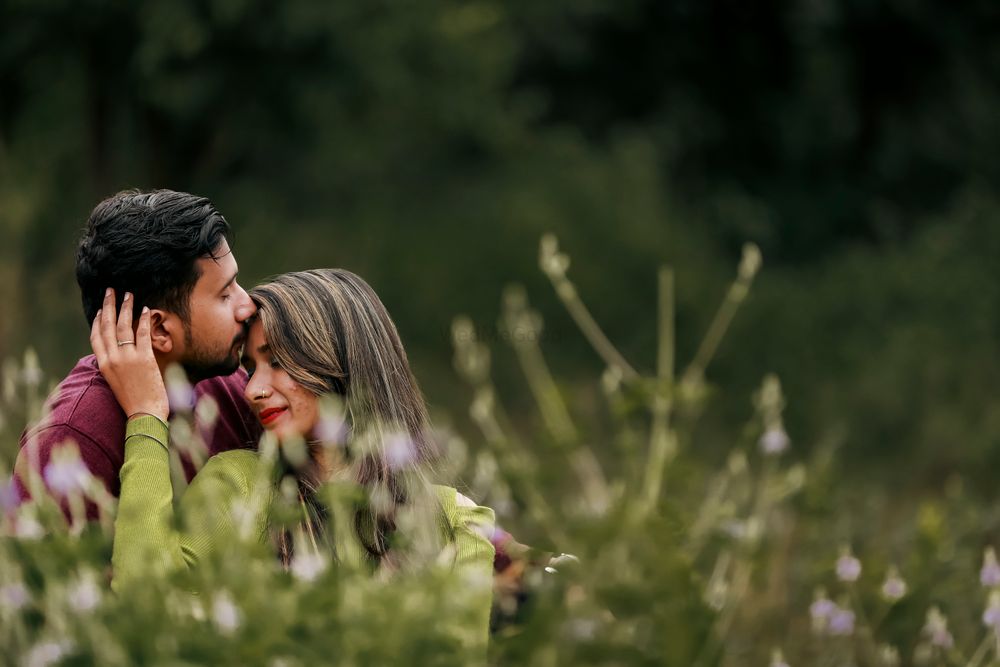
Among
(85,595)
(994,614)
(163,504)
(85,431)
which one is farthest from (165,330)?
(994,614)

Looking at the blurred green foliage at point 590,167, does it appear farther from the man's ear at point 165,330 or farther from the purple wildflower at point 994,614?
the man's ear at point 165,330

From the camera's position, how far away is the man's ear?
3.20 metres

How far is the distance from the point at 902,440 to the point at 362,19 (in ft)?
14.5

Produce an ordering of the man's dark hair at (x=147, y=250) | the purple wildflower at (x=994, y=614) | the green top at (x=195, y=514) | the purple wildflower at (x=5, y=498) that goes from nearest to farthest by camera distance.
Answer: the purple wildflower at (x=5, y=498)
the green top at (x=195, y=514)
the purple wildflower at (x=994, y=614)
the man's dark hair at (x=147, y=250)

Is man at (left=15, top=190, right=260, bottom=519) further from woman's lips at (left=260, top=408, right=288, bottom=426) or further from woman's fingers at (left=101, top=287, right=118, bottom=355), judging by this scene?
woman's lips at (left=260, top=408, right=288, bottom=426)

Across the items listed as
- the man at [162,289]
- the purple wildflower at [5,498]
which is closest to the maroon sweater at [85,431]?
the man at [162,289]

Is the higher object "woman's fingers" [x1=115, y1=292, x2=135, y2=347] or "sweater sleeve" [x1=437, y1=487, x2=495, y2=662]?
"woman's fingers" [x1=115, y1=292, x2=135, y2=347]

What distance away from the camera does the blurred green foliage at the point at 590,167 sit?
880cm

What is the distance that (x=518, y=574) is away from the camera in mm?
2758

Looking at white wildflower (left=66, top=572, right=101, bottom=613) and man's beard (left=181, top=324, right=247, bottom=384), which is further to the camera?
man's beard (left=181, top=324, right=247, bottom=384)

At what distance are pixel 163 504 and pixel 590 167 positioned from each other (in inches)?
403

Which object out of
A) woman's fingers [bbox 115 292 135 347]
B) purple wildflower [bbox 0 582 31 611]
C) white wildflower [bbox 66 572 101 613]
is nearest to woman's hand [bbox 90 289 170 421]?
woman's fingers [bbox 115 292 135 347]

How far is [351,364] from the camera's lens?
10.2 ft

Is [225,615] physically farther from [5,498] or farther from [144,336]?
[144,336]
